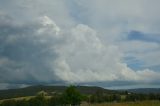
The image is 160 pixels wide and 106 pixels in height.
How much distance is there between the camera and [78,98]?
3295 inches

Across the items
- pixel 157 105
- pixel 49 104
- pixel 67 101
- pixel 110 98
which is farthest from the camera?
pixel 110 98

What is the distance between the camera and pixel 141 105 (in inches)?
2158

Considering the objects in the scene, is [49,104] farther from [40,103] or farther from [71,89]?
[71,89]

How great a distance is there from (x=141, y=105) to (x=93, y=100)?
6372 cm

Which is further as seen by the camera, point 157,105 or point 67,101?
point 67,101

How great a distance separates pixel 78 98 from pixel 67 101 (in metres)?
2.59

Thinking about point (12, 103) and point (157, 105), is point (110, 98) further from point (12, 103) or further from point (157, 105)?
point (157, 105)

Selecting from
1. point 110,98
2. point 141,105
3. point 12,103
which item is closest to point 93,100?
point 110,98

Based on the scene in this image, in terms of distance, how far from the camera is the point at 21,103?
129375mm

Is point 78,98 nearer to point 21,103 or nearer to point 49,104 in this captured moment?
point 49,104

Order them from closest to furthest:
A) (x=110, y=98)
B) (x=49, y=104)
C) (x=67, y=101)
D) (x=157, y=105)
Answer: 1. (x=157, y=105)
2. (x=67, y=101)
3. (x=49, y=104)
4. (x=110, y=98)

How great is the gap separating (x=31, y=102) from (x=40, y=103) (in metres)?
8.93

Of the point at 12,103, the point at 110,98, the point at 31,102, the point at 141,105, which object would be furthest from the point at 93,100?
the point at 141,105

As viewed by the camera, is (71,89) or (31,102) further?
(31,102)
